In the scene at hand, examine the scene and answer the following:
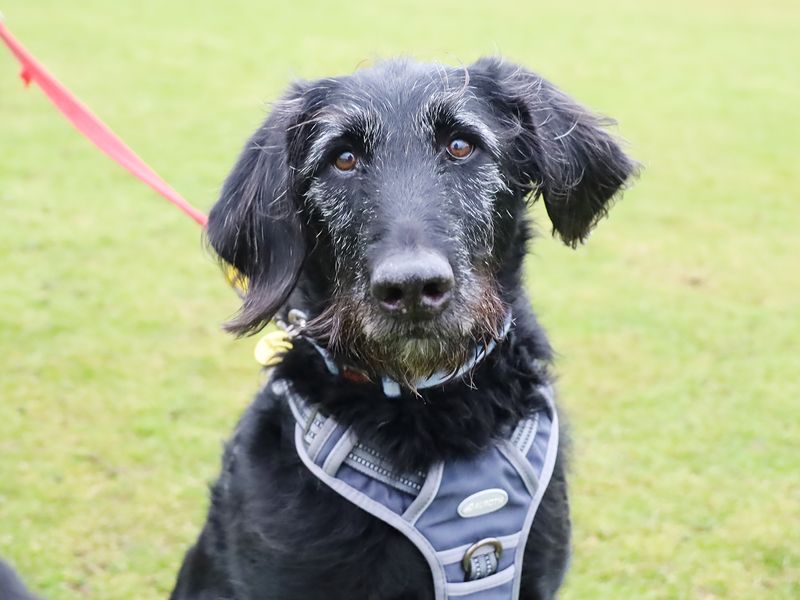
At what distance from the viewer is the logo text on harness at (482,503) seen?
2.79 meters

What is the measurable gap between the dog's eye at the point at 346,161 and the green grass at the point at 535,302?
62 centimetres

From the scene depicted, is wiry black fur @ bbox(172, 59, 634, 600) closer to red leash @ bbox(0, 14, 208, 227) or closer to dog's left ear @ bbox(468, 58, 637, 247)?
dog's left ear @ bbox(468, 58, 637, 247)

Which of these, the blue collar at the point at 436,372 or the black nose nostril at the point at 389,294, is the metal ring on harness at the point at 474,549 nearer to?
the blue collar at the point at 436,372

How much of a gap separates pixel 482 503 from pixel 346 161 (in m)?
1.10

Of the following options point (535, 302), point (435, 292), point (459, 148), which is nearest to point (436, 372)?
point (435, 292)

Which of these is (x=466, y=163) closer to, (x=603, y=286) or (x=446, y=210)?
(x=446, y=210)

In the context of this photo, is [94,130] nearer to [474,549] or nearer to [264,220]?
[264,220]

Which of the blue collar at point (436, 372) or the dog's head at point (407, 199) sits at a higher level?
the dog's head at point (407, 199)

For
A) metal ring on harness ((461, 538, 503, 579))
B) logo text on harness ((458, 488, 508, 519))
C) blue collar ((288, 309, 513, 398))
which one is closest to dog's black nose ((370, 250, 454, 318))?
blue collar ((288, 309, 513, 398))

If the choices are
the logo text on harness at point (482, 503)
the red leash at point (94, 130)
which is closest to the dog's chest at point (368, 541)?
the logo text on harness at point (482, 503)

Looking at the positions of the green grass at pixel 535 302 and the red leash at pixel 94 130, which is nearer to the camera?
the red leash at pixel 94 130

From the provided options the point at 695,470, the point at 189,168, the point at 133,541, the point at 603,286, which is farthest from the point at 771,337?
the point at 189,168

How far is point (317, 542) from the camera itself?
2.80 meters

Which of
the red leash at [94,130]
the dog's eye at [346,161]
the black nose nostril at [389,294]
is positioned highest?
the dog's eye at [346,161]
